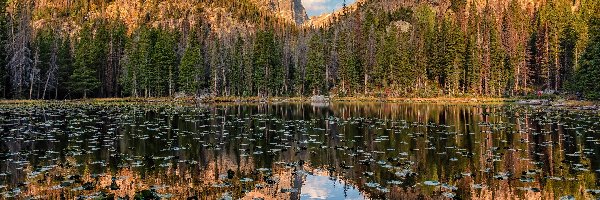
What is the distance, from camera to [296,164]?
819 inches

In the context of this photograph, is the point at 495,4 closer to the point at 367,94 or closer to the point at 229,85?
the point at 367,94

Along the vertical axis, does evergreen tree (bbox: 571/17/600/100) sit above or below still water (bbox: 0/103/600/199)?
above

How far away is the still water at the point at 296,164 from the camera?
50.3ft

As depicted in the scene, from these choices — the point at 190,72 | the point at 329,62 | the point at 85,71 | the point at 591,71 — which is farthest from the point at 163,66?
the point at 591,71

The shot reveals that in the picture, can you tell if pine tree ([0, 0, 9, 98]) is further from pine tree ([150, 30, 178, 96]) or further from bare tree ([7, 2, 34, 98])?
pine tree ([150, 30, 178, 96])

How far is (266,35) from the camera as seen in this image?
12300 cm

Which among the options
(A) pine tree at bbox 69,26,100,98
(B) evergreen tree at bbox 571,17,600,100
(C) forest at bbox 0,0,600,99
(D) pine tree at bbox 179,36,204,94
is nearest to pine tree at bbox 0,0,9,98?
(C) forest at bbox 0,0,600,99

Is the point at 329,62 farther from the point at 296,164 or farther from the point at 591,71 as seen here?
the point at 296,164

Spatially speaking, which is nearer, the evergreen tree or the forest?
the evergreen tree

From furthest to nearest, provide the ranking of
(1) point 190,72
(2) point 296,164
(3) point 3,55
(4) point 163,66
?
(4) point 163,66 → (1) point 190,72 → (3) point 3,55 → (2) point 296,164

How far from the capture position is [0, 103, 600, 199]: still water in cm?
1534

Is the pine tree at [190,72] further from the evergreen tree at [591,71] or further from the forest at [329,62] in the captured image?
the evergreen tree at [591,71]

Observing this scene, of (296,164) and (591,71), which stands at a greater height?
(591,71)

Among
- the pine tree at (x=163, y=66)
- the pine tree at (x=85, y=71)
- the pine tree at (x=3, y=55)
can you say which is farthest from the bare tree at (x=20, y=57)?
the pine tree at (x=163, y=66)
